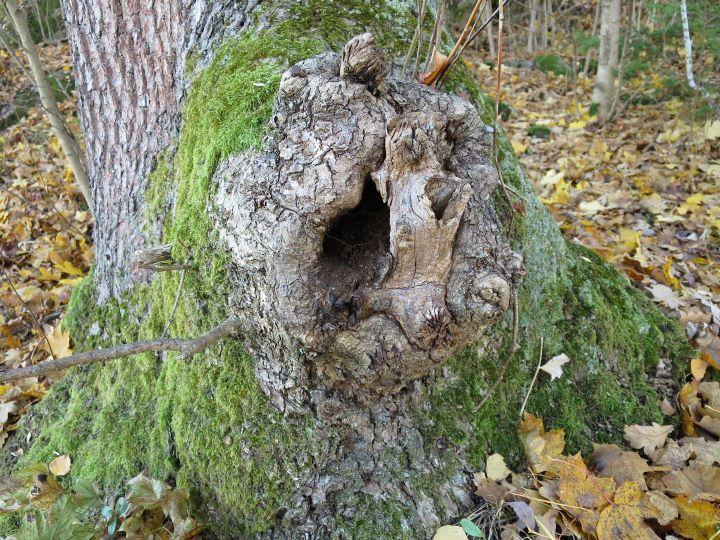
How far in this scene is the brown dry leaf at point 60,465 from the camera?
6.89ft

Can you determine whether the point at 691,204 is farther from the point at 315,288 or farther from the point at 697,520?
the point at 315,288

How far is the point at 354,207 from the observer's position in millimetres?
1440

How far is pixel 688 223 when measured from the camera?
380cm

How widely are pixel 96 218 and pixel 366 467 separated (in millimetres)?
1823

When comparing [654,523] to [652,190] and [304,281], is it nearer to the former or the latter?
[304,281]

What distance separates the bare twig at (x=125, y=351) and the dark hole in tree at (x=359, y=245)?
39 centimetres

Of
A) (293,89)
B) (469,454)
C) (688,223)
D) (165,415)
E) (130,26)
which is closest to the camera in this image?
(293,89)

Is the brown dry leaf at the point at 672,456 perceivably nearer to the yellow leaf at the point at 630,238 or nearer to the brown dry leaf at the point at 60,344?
the yellow leaf at the point at 630,238

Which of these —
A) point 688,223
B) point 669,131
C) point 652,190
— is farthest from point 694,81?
point 688,223

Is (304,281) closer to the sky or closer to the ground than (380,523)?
closer to the sky

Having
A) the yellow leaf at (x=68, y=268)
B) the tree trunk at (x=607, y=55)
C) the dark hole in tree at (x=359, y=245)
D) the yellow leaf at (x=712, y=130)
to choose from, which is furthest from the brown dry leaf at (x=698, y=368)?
the tree trunk at (x=607, y=55)

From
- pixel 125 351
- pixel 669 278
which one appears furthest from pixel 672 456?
pixel 125 351

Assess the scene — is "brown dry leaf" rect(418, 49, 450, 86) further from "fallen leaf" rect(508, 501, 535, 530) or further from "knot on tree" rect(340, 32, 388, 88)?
"fallen leaf" rect(508, 501, 535, 530)

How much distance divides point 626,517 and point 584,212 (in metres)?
2.91
